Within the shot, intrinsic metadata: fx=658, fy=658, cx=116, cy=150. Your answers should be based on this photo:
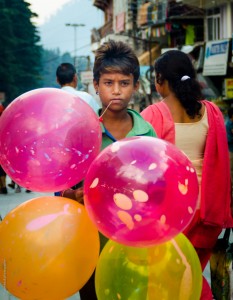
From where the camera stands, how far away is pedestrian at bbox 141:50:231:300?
13.1 ft

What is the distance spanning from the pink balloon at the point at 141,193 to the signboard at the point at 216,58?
20.3 meters

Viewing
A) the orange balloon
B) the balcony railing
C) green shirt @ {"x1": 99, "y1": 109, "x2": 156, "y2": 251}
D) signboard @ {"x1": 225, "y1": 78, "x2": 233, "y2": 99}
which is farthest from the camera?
the balcony railing

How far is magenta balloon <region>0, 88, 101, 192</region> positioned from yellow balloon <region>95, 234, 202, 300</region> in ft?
1.29

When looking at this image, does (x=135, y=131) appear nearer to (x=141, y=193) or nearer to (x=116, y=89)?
(x=116, y=89)

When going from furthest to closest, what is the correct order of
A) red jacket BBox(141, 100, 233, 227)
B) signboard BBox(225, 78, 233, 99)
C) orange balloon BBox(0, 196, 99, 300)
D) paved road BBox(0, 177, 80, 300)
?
signboard BBox(225, 78, 233, 99) < paved road BBox(0, 177, 80, 300) < red jacket BBox(141, 100, 233, 227) < orange balloon BBox(0, 196, 99, 300)

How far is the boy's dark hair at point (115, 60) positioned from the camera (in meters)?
3.38

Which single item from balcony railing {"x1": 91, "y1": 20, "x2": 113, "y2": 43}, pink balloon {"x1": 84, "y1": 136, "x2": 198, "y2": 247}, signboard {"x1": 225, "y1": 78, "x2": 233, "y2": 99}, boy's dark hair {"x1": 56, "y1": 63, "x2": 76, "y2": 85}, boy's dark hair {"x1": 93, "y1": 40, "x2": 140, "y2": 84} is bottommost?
signboard {"x1": 225, "y1": 78, "x2": 233, "y2": 99}

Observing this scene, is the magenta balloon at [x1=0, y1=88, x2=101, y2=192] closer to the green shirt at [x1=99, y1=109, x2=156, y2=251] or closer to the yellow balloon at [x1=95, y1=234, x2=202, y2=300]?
the yellow balloon at [x1=95, y1=234, x2=202, y2=300]

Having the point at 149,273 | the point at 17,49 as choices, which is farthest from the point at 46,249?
the point at 17,49

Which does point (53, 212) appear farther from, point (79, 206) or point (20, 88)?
point (20, 88)

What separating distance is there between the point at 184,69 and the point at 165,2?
27.2 meters

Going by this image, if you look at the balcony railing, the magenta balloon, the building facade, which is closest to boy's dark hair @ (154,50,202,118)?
the magenta balloon

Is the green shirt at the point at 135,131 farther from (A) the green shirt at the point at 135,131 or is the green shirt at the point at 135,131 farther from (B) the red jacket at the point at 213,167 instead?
(B) the red jacket at the point at 213,167

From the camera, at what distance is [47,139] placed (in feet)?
9.14
